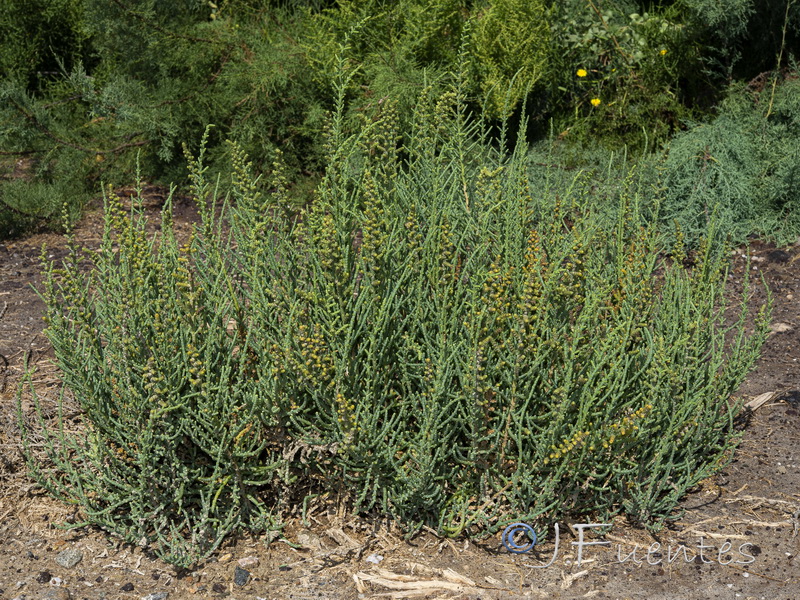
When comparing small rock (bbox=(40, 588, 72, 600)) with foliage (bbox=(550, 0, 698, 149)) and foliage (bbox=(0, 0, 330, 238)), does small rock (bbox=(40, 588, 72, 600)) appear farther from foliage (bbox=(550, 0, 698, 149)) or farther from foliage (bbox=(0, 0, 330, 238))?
foliage (bbox=(550, 0, 698, 149))

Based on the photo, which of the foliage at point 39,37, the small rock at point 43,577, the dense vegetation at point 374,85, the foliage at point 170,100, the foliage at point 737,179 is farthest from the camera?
the foliage at point 39,37

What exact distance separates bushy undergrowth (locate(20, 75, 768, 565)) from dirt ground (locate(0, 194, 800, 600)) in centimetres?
8

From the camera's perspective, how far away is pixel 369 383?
262cm

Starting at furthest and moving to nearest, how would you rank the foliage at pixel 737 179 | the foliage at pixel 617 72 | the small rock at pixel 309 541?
the foliage at pixel 617 72
the foliage at pixel 737 179
the small rock at pixel 309 541

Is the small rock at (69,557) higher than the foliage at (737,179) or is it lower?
lower

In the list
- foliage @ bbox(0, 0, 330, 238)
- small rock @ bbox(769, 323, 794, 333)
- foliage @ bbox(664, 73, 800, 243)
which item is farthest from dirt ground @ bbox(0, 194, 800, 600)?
foliage @ bbox(0, 0, 330, 238)

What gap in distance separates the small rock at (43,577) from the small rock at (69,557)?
56 millimetres

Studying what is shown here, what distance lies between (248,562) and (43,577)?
603 mm

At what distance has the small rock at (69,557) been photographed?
271 centimetres

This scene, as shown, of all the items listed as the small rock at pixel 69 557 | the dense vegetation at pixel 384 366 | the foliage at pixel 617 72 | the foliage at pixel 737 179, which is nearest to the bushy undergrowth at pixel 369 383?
the dense vegetation at pixel 384 366

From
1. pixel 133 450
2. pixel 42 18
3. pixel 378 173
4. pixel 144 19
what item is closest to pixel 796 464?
pixel 378 173

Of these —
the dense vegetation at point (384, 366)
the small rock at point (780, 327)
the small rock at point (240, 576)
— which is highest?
the dense vegetation at point (384, 366)

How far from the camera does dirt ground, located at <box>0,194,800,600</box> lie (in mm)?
2568
